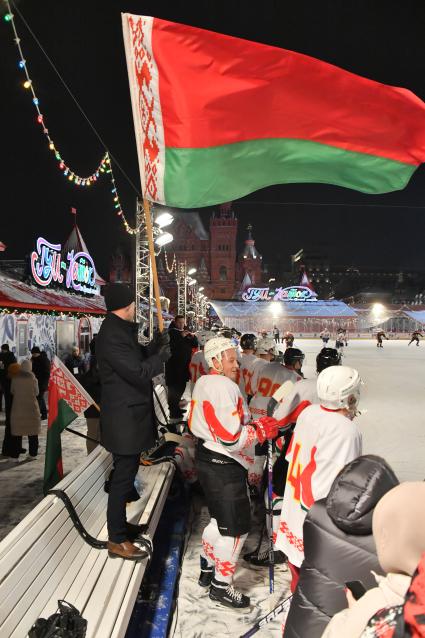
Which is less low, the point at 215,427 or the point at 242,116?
the point at 242,116

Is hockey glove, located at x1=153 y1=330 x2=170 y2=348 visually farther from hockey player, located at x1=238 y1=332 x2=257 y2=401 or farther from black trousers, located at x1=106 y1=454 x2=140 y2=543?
hockey player, located at x1=238 y1=332 x2=257 y2=401

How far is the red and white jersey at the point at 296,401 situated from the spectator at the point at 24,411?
464 centimetres

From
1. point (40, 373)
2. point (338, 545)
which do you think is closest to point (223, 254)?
point (40, 373)

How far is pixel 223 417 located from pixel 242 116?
2.64m

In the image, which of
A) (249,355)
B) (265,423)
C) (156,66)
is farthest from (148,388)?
(249,355)

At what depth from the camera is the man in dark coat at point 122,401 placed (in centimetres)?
278

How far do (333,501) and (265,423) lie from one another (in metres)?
1.49

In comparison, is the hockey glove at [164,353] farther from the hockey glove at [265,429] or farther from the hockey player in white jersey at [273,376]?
the hockey player in white jersey at [273,376]

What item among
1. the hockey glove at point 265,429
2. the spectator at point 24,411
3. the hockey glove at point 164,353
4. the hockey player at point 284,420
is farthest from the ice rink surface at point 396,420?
the spectator at point 24,411

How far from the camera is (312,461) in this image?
246 cm

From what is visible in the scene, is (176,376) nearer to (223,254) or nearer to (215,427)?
(215,427)

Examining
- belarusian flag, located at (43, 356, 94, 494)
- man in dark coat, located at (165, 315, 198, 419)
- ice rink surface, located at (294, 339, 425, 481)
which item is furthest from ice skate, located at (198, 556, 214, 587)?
man in dark coat, located at (165, 315, 198, 419)

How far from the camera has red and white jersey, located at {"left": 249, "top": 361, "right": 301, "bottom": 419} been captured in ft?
15.6

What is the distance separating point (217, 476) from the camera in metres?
3.19
